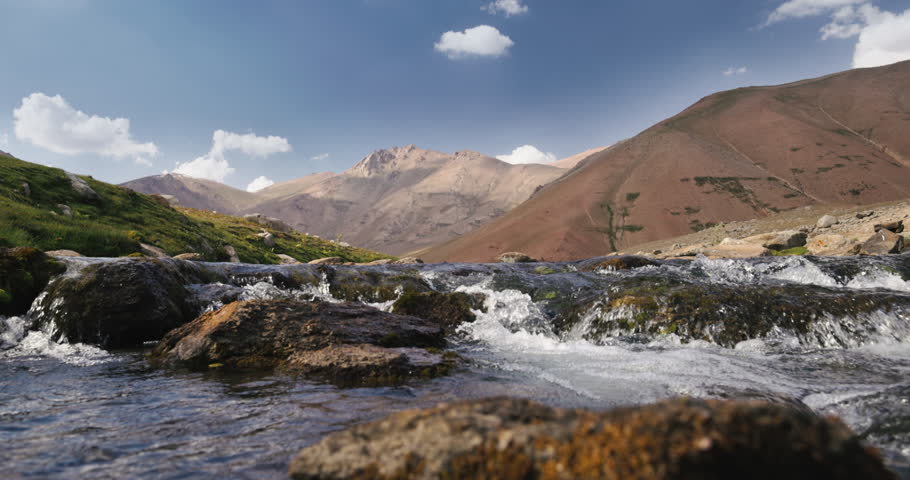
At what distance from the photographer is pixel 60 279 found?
11523mm

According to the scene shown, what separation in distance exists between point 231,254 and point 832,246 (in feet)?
131

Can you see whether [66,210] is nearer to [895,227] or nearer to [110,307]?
[110,307]

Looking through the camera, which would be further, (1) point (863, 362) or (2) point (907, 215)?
(2) point (907, 215)

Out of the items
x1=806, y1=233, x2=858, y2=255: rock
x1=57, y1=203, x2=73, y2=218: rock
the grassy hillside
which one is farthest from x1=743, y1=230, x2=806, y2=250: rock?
x1=57, y1=203, x2=73, y2=218: rock

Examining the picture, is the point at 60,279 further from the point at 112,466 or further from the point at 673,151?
the point at 673,151

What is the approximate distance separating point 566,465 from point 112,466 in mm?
4221

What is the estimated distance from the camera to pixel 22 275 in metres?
12.0

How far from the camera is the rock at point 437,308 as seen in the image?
511 inches

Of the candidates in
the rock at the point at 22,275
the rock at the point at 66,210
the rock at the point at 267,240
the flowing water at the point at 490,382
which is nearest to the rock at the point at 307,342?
the flowing water at the point at 490,382

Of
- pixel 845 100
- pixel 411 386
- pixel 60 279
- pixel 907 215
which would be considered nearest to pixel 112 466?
pixel 411 386

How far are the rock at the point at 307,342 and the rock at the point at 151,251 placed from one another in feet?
51.3

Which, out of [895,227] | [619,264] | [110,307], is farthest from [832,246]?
[110,307]

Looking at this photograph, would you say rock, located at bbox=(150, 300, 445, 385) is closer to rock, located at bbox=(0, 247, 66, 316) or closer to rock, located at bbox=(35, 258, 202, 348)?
rock, located at bbox=(35, 258, 202, 348)

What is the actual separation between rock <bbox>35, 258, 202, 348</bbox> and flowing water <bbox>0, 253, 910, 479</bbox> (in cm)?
37
